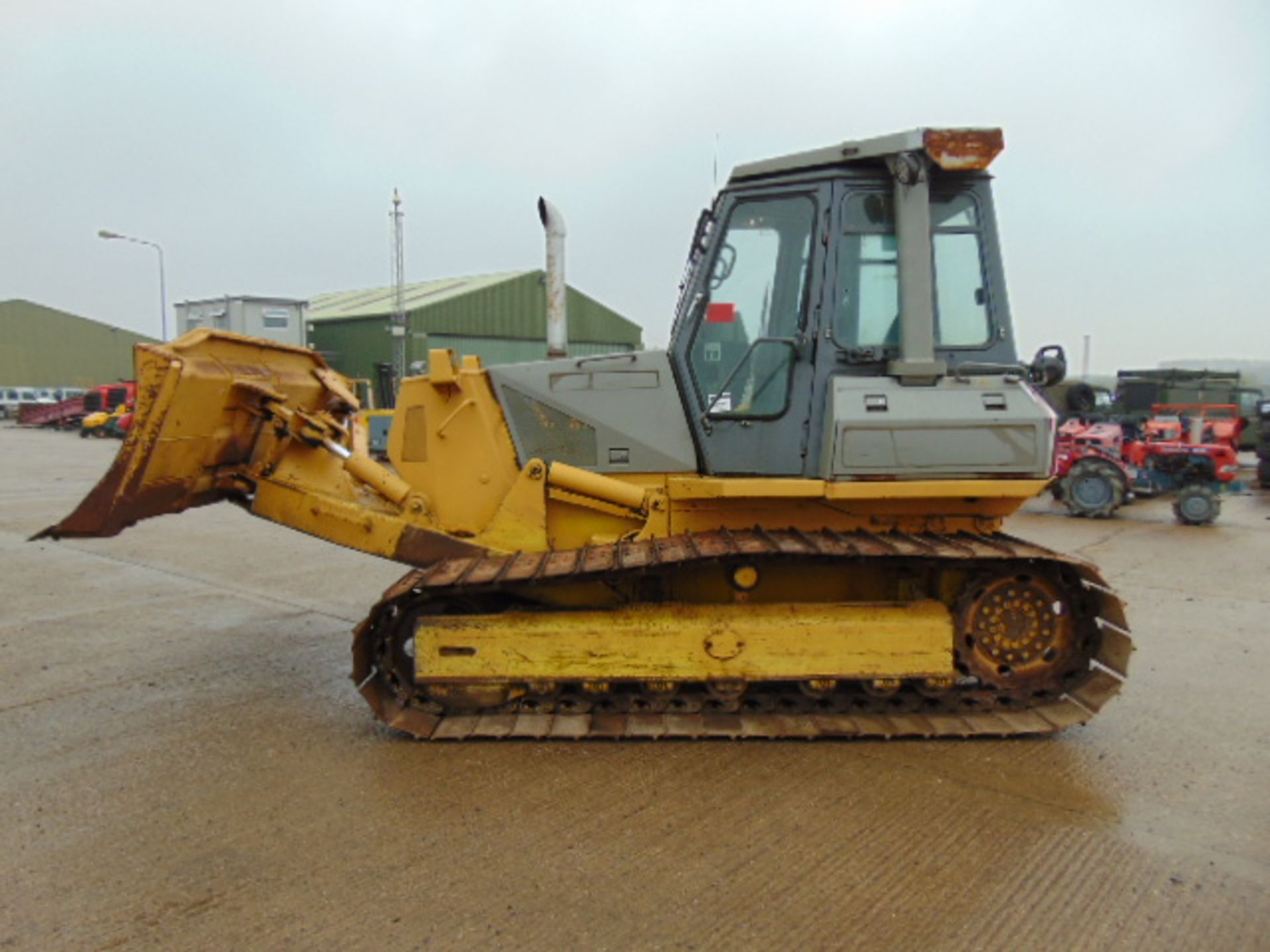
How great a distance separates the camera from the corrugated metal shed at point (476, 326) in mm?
28672

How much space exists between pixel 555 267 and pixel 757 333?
163cm

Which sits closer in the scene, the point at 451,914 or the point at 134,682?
the point at 451,914

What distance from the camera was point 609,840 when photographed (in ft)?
11.1

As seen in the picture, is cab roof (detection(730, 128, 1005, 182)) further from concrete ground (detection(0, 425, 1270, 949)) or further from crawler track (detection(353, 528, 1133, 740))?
concrete ground (detection(0, 425, 1270, 949))

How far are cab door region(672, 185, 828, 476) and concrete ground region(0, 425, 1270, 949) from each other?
1559 mm

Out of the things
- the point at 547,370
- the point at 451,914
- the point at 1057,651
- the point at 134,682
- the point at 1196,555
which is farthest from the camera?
the point at 1196,555

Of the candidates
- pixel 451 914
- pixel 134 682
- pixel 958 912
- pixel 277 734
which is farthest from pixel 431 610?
pixel 958 912

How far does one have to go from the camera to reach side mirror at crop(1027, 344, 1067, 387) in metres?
4.45

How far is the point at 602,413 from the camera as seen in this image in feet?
15.4

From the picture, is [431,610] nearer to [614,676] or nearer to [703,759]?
[614,676]

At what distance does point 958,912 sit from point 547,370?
326 cm

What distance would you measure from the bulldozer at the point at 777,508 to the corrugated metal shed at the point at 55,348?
56782mm

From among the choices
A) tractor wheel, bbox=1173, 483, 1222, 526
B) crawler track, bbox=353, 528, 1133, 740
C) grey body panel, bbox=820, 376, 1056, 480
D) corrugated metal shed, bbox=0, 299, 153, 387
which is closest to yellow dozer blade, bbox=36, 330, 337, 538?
crawler track, bbox=353, 528, 1133, 740

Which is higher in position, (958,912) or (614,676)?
(614,676)
